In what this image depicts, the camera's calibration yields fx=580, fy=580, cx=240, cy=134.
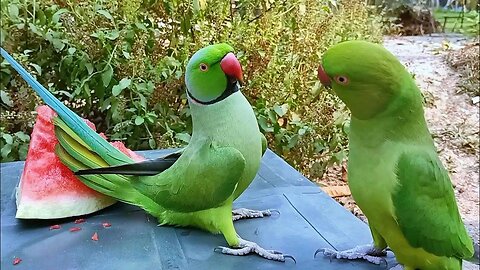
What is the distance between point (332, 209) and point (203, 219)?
294 millimetres

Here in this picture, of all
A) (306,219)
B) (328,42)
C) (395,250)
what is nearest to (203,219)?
(306,219)

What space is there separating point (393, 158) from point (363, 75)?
5.2 inches

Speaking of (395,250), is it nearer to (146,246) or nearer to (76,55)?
(146,246)

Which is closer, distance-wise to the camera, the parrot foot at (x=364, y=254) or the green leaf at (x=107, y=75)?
the parrot foot at (x=364, y=254)

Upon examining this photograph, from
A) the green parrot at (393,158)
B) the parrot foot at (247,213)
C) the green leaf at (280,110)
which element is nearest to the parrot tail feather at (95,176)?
the parrot foot at (247,213)

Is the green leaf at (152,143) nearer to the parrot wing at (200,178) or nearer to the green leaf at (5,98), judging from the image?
the green leaf at (5,98)

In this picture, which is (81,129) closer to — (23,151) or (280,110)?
(23,151)

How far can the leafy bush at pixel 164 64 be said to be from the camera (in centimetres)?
187

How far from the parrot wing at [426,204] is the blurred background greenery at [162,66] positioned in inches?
43.9

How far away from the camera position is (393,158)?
0.83 metres

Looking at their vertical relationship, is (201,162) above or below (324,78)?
below

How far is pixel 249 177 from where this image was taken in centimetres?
106

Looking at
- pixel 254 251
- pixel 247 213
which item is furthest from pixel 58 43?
pixel 254 251

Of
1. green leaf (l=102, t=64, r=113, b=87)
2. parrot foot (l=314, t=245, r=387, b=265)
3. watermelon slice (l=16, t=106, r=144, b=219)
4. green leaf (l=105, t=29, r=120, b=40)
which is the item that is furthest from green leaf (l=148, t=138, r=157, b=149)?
parrot foot (l=314, t=245, r=387, b=265)
